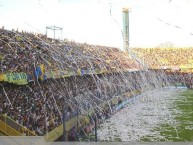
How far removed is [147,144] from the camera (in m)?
4.14

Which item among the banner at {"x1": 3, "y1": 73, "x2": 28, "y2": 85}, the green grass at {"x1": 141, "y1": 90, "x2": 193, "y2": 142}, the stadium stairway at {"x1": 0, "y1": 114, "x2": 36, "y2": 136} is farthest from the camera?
the green grass at {"x1": 141, "y1": 90, "x2": 193, "y2": 142}

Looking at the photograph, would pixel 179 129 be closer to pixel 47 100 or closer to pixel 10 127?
pixel 47 100

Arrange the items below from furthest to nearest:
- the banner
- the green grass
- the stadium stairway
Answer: the green grass
the banner
the stadium stairway

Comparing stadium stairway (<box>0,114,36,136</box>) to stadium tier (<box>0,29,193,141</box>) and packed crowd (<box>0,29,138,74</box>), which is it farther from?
packed crowd (<box>0,29,138,74</box>)

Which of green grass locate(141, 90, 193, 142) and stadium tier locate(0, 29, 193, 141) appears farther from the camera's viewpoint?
green grass locate(141, 90, 193, 142)

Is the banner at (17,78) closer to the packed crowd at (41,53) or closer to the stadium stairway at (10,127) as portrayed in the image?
the packed crowd at (41,53)

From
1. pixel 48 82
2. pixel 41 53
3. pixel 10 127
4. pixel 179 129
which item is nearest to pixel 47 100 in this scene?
pixel 48 82

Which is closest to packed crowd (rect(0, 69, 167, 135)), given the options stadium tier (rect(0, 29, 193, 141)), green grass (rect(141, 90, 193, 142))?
stadium tier (rect(0, 29, 193, 141))

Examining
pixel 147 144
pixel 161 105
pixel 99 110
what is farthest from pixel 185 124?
pixel 147 144

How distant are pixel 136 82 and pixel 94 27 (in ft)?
11.7

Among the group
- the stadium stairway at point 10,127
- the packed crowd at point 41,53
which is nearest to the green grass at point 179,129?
the packed crowd at point 41,53

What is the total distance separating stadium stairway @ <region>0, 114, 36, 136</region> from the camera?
3.62m

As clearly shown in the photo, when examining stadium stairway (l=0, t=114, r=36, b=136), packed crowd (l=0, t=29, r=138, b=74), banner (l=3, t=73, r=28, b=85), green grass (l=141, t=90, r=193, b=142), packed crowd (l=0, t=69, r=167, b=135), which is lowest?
green grass (l=141, t=90, r=193, b=142)

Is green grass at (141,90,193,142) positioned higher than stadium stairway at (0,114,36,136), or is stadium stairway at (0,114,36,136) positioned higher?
stadium stairway at (0,114,36,136)
